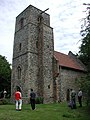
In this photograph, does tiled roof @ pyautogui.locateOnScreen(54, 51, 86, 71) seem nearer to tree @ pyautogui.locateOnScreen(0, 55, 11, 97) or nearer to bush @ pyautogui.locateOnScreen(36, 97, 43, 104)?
bush @ pyautogui.locateOnScreen(36, 97, 43, 104)

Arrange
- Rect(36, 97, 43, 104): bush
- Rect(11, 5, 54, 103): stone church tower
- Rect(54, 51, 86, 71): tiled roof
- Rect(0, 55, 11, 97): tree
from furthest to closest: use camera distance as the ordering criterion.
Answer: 1. Rect(0, 55, 11, 97): tree
2. Rect(54, 51, 86, 71): tiled roof
3. Rect(11, 5, 54, 103): stone church tower
4. Rect(36, 97, 43, 104): bush

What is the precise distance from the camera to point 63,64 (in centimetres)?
3478

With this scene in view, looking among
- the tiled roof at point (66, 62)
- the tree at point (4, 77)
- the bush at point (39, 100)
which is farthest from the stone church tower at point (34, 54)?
the tree at point (4, 77)

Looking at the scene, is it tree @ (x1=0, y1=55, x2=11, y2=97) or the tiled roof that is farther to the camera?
tree @ (x1=0, y1=55, x2=11, y2=97)

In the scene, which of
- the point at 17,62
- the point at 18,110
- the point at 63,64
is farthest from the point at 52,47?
the point at 18,110

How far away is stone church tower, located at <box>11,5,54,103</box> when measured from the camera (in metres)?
30.7

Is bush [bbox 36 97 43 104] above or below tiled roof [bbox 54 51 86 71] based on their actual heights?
below

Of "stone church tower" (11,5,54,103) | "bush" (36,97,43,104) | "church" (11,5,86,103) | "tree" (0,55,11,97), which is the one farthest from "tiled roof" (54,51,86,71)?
"tree" (0,55,11,97)

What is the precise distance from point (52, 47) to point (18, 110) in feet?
58.5

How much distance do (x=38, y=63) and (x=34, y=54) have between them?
154 centimetres

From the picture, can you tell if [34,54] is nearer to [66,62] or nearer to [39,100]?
[39,100]

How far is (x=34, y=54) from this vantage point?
105ft

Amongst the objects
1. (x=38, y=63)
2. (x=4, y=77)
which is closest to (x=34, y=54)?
(x=38, y=63)

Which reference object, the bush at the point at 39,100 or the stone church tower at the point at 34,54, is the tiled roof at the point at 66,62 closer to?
the stone church tower at the point at 34,54
